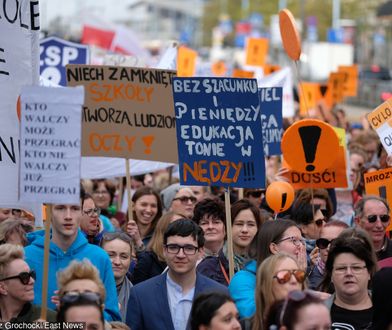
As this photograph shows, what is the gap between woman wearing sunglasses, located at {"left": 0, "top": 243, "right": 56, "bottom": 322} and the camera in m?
7.10

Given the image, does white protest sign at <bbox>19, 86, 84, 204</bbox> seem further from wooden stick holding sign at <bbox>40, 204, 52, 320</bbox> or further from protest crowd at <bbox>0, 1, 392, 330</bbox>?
wooden stick holding sign at <bbox>40, 204, 52, 320</bbox>

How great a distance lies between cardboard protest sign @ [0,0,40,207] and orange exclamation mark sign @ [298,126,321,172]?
2910 millimetres

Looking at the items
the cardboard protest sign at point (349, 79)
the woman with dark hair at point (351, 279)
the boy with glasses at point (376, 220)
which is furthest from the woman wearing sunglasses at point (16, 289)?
the cardboard protest sign at point (349, 79)

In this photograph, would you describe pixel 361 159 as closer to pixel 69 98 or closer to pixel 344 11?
pixel 69 98

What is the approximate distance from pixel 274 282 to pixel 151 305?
3.33 feet

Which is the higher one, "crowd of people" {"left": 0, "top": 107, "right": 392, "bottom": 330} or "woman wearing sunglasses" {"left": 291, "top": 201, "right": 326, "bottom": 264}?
"woman wearing sunglasses" {"left": 291, "top": 201, "right": 326, "bottom": 264}

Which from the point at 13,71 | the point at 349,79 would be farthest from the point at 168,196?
the point at 349,79

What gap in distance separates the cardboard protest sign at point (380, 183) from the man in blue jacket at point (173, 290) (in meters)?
3.06

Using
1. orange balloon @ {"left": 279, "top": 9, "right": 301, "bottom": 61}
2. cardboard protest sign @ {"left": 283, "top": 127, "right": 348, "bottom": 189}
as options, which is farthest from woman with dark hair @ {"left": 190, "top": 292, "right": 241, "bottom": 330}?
orange balloon @ {"left": 279, "top": 9, "right": 301, "bottom": 61}

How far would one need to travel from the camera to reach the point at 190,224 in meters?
7.90

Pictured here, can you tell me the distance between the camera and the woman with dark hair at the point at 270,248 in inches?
301

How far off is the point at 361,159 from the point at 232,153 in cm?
650

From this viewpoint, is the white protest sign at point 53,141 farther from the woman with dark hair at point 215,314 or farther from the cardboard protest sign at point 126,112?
the cardboard protest sign at point 126,112

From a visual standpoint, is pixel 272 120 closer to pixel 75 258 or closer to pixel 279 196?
pixel 279 196
